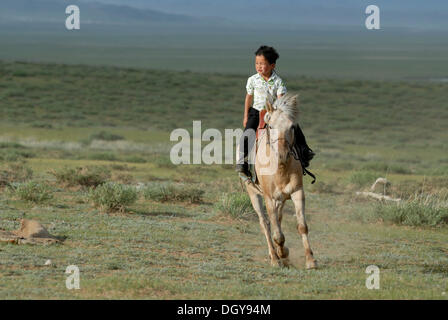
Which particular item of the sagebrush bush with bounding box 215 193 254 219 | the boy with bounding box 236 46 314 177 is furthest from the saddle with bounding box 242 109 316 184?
the sagebrush bush with bounding box 215 193 254 219

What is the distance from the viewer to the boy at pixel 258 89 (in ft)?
30.6

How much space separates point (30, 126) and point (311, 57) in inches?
3337

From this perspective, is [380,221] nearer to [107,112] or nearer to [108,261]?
[108,261]

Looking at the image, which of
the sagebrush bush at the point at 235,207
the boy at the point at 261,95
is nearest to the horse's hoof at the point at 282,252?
the boy at the point at 261,95

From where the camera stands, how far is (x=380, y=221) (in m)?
14.2

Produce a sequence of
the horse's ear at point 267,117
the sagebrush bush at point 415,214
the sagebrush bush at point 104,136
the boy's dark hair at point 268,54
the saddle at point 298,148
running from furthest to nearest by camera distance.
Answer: the sagebrush bush at point 104,136 → the sagebrush bush at point 415,214 → the boy's dark hair at point 268,54 → the saddle at point 298,148 → the horse's ear at point 267,117

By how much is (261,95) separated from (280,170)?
1.13m

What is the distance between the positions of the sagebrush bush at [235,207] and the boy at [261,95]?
3.80 meters

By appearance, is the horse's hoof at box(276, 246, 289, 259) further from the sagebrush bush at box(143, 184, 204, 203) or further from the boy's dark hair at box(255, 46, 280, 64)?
the sagebrush bush at box(143, 184, 204, 203)

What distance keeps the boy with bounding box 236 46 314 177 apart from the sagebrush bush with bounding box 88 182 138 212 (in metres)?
4.55

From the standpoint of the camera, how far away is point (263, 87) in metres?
9.43

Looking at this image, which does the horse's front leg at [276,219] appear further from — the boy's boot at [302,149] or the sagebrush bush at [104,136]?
the sagebrush bush at [104,136]

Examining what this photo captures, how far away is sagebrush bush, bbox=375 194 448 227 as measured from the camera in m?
13.7
